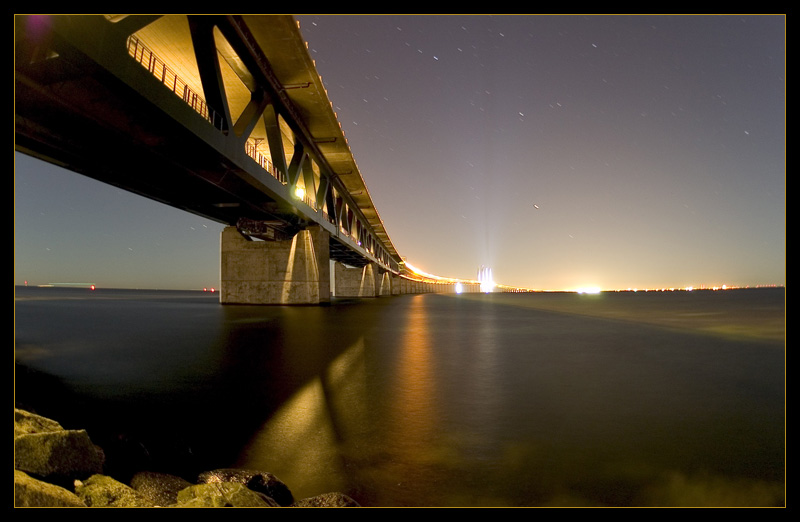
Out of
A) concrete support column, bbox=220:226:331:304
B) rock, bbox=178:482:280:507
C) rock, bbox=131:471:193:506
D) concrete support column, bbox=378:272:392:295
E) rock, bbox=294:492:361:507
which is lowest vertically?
concrete support column, bbox=378:272:392:295

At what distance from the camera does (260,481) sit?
4.08m

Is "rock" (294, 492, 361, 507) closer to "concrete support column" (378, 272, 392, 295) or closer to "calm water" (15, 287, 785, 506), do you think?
"calm water" (15, 287, 785, 506)

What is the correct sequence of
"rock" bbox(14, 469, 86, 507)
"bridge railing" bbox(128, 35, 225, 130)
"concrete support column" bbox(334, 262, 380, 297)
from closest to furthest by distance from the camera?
1. "rock" bbox(14, 469, 86, 507)
2. "bridge railing" bbox(128, 35, 225, 130)
3. "concrete support column" bbox(334, 262, 380, 297)

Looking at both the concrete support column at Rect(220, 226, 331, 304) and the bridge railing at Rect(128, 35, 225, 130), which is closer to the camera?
the bridge railing at Rect(128, 35, 225, 130)

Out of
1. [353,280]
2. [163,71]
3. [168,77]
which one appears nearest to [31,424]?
[163,71]

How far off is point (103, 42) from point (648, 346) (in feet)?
60.9

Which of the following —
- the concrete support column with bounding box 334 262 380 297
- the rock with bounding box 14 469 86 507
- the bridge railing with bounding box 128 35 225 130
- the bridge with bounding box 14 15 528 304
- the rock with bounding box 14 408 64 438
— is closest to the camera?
the rock with bounding box 14 469 86 507

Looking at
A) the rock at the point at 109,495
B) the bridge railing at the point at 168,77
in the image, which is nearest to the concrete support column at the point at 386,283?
the bridge railing at the point at 168,77

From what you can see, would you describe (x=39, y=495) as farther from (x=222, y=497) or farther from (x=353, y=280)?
(x=353, y=280)

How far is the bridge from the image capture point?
378 inches

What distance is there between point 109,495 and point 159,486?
0.48 meters

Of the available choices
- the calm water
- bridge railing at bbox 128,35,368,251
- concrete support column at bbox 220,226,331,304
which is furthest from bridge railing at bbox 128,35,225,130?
concrete support column at bbox 220,226,331,304
